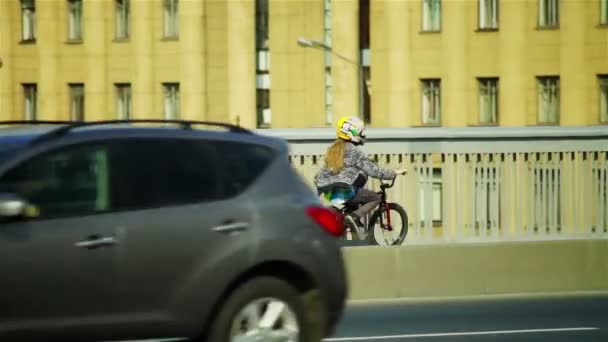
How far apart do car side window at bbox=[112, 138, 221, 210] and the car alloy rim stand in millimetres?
728

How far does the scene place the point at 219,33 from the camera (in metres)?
60.2

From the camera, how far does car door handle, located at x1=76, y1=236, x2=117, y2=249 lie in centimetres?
990

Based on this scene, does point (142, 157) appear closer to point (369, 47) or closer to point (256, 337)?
point (256, 337)

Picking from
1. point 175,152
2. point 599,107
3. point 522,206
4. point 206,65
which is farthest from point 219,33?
point 175,152

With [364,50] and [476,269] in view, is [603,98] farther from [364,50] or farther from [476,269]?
[476,269]

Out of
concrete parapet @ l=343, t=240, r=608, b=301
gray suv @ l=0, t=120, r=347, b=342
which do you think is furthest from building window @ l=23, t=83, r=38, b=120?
gray suv @ l=0, t=120, r=347, b=342

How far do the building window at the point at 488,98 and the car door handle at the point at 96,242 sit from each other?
157 ft

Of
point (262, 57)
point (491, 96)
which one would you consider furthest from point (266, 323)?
point (262, 57)

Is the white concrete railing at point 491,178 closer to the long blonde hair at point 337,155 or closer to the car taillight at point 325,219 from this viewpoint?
the long blonde hair at point 337,155

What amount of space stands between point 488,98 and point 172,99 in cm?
1186

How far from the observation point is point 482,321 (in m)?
15.3

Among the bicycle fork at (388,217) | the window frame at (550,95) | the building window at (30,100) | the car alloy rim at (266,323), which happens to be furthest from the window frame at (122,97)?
the car alloy rim at (266,323)

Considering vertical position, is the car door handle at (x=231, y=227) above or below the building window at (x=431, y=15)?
below

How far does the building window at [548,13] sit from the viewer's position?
183 ft
